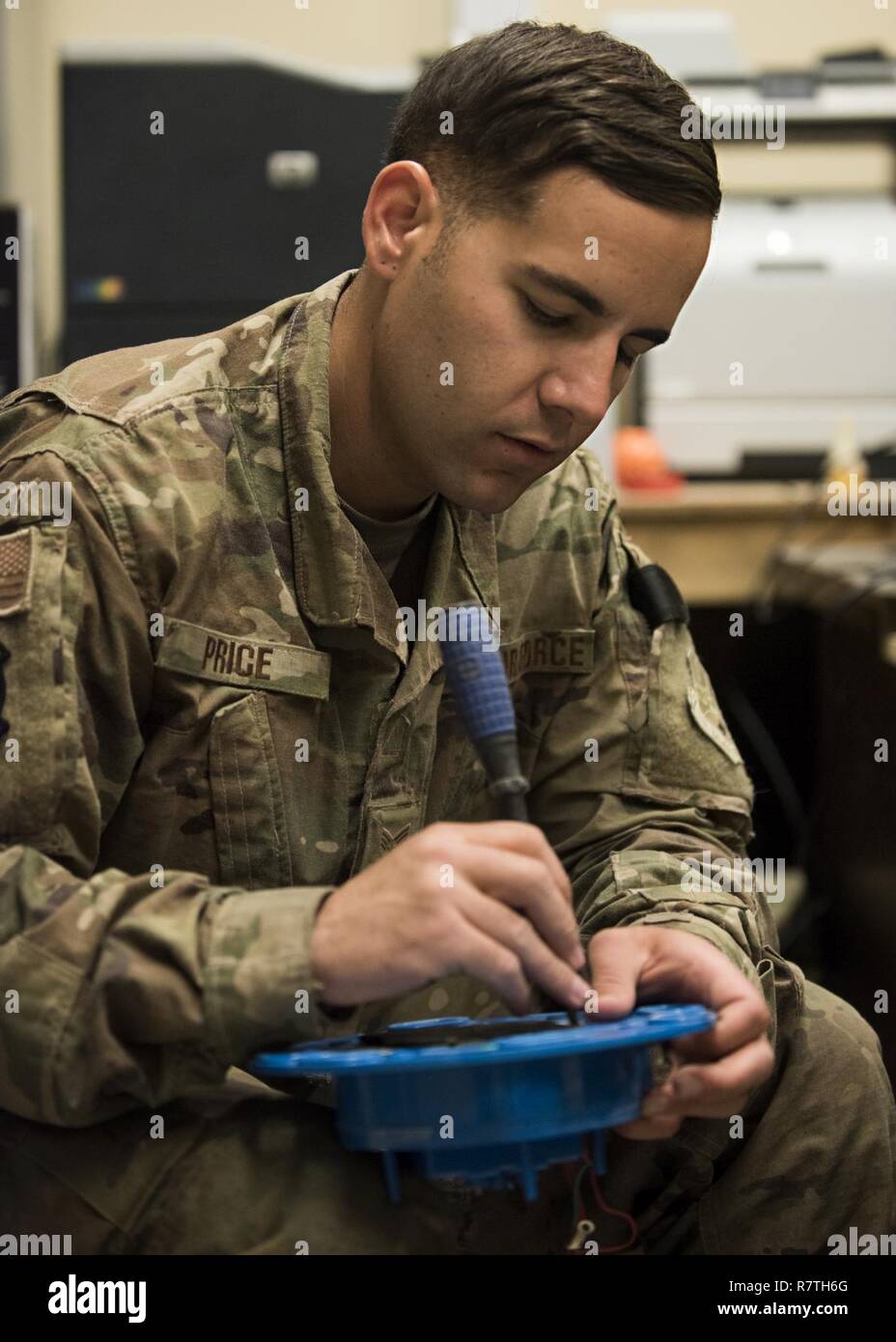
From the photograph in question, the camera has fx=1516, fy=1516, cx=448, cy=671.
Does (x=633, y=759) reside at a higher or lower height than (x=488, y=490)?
lower

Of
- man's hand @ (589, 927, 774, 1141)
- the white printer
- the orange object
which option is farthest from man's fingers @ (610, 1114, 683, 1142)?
the white printer

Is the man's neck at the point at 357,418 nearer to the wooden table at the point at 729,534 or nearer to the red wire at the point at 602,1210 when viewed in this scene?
the red wire at the point at 602,1210

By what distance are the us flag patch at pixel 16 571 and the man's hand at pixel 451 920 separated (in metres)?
0.28

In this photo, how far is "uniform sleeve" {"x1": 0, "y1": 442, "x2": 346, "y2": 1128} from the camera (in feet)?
2.54

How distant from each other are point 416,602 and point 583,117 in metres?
0.37

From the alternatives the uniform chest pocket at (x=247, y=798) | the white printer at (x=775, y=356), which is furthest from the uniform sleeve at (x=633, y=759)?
the white printer at (x=775, y=356)

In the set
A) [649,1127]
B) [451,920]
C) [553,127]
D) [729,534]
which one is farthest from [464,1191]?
[729,534]

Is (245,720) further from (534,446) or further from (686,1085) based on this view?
(686,1085)

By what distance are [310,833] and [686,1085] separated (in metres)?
0.33

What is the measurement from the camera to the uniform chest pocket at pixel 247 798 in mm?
1000

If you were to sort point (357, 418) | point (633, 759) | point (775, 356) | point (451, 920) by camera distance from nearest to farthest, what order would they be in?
point (451, 920) < point (357, 418) < point (633, 759) < point (775, 356)

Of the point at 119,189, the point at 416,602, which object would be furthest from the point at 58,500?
the point at 119,189

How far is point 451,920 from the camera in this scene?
0.74m
